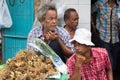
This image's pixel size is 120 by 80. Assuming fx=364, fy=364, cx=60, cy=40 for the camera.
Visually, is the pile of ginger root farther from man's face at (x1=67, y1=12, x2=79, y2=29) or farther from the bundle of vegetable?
man's face at (x1=67, y1=12, x2=79, y2=29)

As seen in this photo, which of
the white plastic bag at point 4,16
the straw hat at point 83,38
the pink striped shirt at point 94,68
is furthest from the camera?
the white plastic bag at point 4,16

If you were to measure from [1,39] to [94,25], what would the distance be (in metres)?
1.80

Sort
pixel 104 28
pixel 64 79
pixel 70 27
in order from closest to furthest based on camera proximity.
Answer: pixel 64 79, pixel 70 27, pixel 104 28

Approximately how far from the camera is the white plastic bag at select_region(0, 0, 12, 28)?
21.5ft

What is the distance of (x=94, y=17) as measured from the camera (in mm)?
6922

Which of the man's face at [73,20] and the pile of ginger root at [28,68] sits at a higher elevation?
the man's face at [73,20]

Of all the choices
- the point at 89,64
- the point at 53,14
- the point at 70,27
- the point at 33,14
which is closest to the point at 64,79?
the point at 89,64

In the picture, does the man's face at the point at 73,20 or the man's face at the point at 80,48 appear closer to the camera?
the man's face at the point at 80,48

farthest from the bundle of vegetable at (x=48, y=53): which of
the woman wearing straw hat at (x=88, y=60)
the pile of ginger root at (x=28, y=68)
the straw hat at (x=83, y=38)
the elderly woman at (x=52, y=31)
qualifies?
the elderly woman at (x=52, y=31)

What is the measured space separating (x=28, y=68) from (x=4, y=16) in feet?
10.8

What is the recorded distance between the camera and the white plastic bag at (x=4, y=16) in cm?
656

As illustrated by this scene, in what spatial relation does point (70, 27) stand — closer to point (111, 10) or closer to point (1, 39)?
point (111, 10)

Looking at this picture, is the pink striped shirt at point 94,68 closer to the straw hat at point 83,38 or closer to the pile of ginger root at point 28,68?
the straw hat at point 83,38

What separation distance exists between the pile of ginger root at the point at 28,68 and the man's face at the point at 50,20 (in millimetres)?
1125
